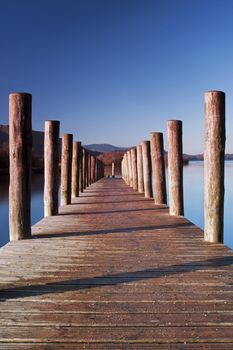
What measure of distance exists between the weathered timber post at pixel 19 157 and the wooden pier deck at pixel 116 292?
0.41 m

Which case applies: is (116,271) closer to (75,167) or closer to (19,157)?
(19,157)

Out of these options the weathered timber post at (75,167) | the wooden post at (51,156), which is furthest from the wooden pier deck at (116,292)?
the weathered timber post at (75,167)

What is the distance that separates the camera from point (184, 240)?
17.7 feet

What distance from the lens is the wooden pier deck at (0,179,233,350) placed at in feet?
8.15

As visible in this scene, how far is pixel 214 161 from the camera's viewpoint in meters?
5.20

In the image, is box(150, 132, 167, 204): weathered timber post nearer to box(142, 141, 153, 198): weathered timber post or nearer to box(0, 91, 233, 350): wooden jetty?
box(0, 91, 233, 350): wooden jetty

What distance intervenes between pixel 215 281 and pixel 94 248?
174 centimetres

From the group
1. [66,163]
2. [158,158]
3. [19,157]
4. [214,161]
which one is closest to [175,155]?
[158,158]

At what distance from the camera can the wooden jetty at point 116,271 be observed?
8.32 feet

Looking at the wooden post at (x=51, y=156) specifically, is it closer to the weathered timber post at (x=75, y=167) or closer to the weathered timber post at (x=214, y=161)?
the weathered timber post at (x=214, y=161)

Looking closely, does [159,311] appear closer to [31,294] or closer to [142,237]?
[31,294]

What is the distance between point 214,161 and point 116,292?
8.13 feet

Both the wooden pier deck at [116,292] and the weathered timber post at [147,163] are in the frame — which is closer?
the wooden pier deck at [116,292]

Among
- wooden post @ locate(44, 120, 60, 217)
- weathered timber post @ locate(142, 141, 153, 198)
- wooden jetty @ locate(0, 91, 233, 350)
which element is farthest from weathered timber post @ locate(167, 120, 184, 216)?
weathered timber post @ locate(142, 141, 153, 198)
